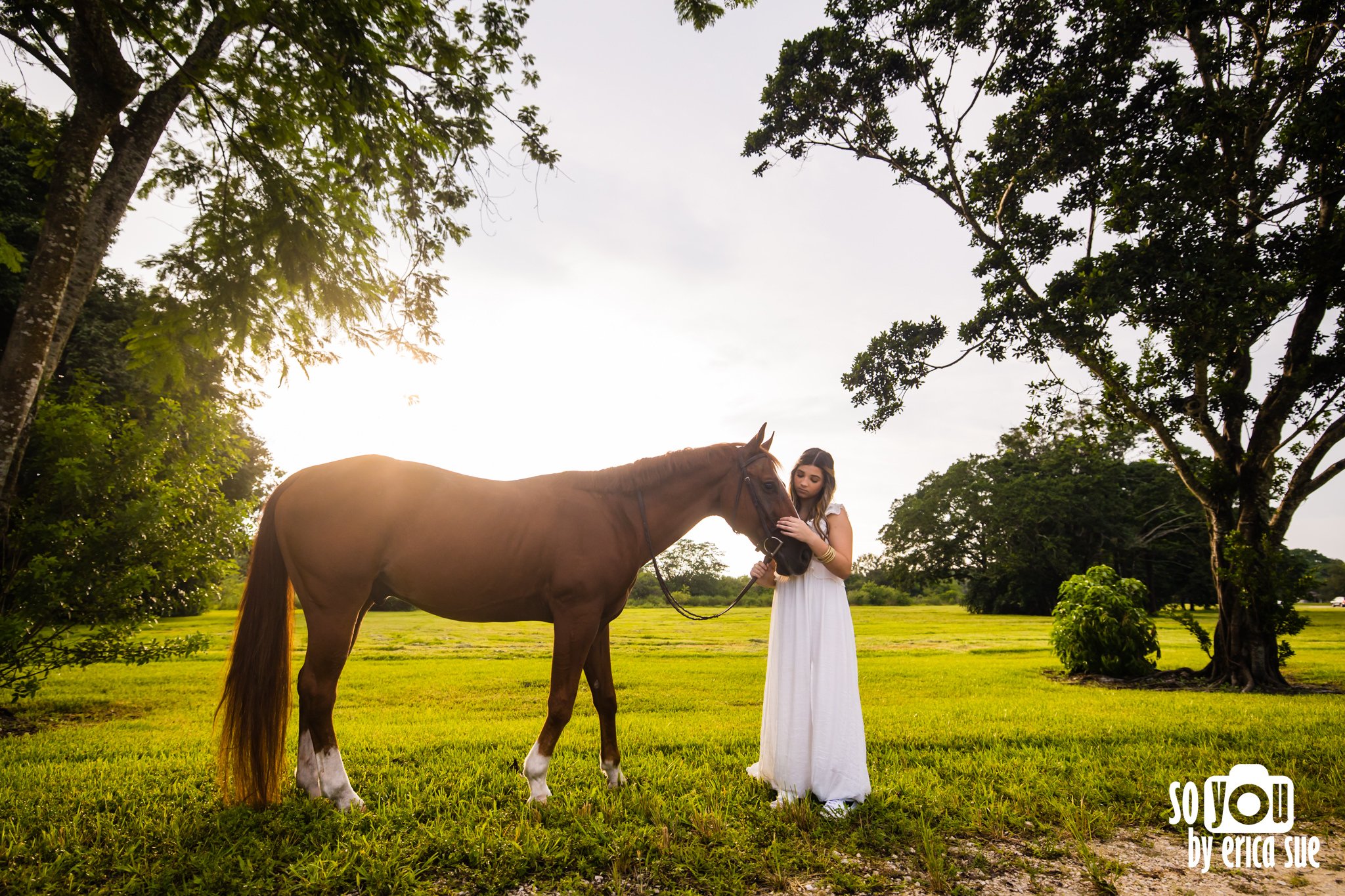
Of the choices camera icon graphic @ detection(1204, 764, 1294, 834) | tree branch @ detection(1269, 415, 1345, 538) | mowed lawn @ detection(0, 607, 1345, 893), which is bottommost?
mowed lawn @ detection(0, 607, 1345, 893)

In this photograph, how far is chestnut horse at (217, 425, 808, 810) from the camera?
3.63m

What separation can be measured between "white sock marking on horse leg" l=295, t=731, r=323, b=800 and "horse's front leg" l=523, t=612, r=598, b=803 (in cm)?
125

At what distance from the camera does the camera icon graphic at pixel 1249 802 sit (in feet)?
12.5

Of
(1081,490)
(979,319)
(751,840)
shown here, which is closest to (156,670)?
(751,840)

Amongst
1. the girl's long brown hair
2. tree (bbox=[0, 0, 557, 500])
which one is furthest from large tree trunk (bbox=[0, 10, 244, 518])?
the girl's long brown hair

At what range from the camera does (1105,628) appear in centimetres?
1135

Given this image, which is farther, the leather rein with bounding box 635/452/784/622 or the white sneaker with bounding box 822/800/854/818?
the leather rein with bounding box 635/452/784/622

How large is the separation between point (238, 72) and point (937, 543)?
44.0 metres

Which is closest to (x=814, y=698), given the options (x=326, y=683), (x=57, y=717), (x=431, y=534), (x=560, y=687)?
(x=560, y=687)

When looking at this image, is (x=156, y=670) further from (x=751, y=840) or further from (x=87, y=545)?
(x=751, y=840)

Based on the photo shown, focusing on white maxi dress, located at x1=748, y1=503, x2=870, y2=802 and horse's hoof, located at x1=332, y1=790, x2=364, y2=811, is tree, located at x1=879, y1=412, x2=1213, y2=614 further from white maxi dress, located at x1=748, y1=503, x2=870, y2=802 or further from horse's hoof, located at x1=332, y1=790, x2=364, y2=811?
horse's hoof, located at x1=332, y1=790, x2=364, y2=811

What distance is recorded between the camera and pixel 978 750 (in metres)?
5.55

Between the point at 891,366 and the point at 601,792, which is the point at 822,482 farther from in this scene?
the point at 891,366

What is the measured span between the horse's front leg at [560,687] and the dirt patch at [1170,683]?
1071 centimetres
